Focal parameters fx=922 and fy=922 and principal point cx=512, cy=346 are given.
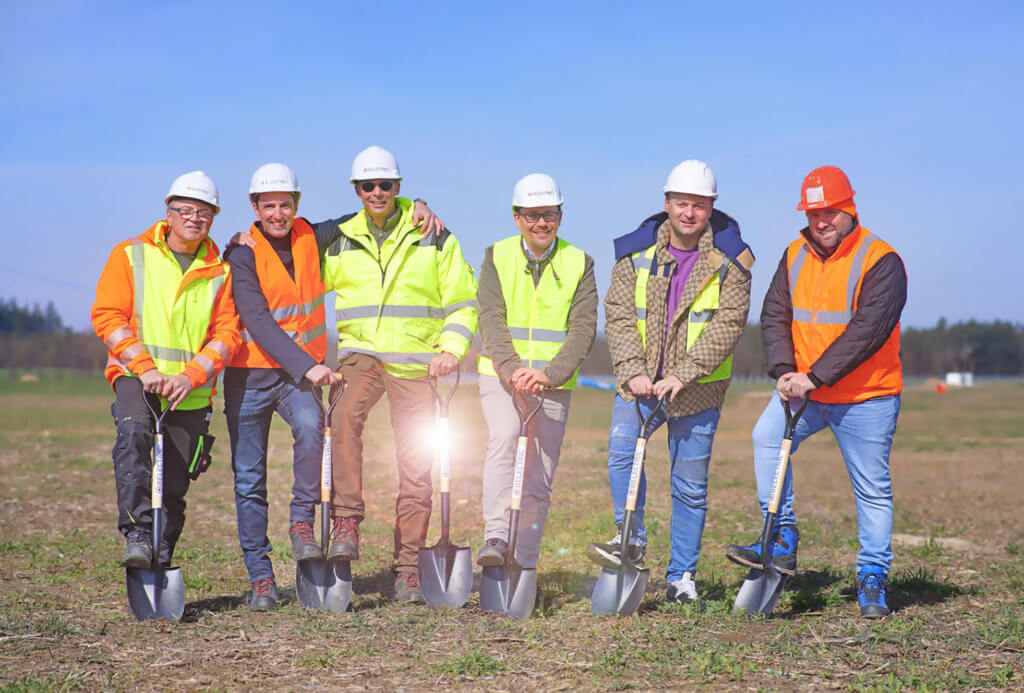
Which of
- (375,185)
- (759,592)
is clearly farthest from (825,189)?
(375,185)

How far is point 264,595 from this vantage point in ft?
20.7

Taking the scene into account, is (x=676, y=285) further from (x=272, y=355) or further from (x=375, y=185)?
(x=272, y=355)

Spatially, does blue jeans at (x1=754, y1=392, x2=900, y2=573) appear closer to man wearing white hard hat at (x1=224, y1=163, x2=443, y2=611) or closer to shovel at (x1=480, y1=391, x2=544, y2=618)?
shovel at (x1=480, y1=391, x2=544, y2=618)

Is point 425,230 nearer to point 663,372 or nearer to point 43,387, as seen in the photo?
point 663,372

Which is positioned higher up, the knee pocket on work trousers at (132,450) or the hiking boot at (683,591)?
the knee pocket on work trousers at (132,450)

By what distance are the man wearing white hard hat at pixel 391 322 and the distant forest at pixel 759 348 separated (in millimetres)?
101257

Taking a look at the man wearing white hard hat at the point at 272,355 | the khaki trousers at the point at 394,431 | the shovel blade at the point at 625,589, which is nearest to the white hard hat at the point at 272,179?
the man wearing white hard hat at the point at 272,355

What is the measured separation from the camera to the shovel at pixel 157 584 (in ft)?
19.5

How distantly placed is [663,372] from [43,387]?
77297 mm

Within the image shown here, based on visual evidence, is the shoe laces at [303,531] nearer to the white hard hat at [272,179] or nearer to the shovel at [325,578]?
the shovel at [325,578]

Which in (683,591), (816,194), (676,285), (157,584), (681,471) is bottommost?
(683,591)

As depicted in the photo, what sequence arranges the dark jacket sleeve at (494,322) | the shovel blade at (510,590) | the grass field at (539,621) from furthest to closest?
the dark jacket sleeve at (494,322), the shovel blade at (510,590), the grass field at (539,621)

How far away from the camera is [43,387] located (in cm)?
7331

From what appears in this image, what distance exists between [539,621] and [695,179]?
10.1 ft
